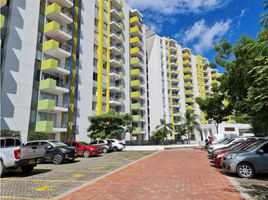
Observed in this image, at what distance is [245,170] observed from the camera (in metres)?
10.4

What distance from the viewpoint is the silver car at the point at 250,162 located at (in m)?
10.2

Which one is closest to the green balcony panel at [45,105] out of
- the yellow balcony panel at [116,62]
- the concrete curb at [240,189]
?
the yellow balcony panel at [116,62]

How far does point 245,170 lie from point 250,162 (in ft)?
1.42

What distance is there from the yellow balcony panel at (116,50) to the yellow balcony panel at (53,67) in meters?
13.6

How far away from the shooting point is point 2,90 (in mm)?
24906

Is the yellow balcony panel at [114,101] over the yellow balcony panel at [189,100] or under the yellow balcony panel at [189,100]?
under

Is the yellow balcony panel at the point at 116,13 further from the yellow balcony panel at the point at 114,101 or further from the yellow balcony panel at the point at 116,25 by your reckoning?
the yellow balcony panel at the point at 114,101

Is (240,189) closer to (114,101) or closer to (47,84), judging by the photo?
(47,84)

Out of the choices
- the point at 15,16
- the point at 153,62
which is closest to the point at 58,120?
the point at 15,16

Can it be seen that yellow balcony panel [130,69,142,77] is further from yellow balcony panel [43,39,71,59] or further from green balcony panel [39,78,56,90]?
green balcony panel [39,78,56,90]

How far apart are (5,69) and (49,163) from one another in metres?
13.5

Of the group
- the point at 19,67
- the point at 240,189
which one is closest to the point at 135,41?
the point at 19,67

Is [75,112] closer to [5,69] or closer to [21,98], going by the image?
[21,98]

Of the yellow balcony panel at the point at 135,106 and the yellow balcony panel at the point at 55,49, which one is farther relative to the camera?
the yellow balcony panel at the point at 135,106
